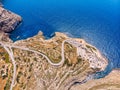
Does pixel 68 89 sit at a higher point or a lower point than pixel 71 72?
lower

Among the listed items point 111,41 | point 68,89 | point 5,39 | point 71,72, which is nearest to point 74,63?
point 71,72

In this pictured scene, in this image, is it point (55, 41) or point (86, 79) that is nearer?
point (86, 79)

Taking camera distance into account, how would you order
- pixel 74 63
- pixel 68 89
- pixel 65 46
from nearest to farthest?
pixel 68 89
pixel 74 63
pixel 65 46

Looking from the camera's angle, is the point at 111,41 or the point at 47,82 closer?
the point at 47,82

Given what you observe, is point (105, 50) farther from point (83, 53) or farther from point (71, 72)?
point (71, 72)

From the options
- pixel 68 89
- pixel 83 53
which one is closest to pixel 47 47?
Answer: pixel 83 53

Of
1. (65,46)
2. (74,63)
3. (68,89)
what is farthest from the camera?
(65,46)

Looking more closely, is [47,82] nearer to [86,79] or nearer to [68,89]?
[68,89]

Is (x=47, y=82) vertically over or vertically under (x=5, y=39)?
under

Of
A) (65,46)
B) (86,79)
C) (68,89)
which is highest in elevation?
(65,46)
